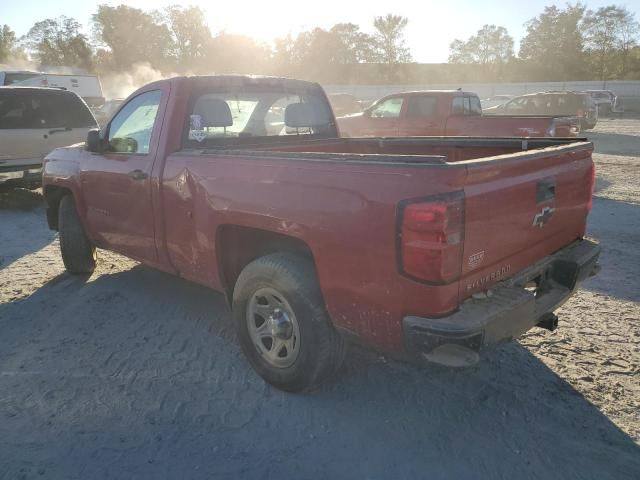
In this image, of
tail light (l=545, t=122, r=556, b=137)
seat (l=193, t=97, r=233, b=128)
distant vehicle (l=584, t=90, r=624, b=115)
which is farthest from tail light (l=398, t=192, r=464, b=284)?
distant vehicle (l=584, t=90, r=624, b=115)

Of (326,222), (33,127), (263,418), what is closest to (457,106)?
(33,127)

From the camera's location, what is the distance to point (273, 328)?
304cm

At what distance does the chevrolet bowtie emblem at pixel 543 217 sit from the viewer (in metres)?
2.75

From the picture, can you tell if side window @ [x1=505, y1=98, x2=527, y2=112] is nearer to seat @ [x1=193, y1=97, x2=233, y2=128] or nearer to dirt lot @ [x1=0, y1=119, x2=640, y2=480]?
dirt lot @ [x1=0, y1=119, x2=640, y2=480]

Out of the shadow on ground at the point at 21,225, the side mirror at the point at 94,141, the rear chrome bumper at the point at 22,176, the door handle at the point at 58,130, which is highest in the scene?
the side mirror at the point at 94,141

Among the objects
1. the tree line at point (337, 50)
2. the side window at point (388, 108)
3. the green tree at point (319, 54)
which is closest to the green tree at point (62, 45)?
the tree line at point (337, 50)

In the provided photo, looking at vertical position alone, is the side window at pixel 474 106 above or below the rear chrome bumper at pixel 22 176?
above

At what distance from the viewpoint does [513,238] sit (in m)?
2.58

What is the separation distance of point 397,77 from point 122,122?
75419 millimetres

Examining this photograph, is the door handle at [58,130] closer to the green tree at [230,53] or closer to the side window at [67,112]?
the side window at [67,112]

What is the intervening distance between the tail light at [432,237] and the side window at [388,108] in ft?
32.1

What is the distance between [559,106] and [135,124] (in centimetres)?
2313

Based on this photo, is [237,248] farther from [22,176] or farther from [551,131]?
[551,131]

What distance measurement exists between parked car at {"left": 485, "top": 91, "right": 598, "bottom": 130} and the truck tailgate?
21404mm
